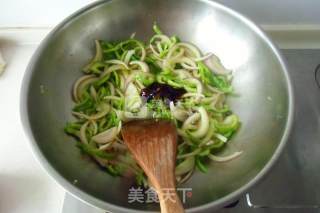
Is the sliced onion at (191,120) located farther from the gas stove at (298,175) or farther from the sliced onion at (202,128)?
the gas stove at (298,175)

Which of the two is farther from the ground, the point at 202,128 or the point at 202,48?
the point at 202,48

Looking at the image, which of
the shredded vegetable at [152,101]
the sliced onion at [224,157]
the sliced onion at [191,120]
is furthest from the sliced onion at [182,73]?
the sliced onion at [224,157]

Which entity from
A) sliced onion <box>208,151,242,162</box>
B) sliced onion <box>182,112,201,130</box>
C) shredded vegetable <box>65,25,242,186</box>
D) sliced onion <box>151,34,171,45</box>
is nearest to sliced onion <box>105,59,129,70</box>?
shredded vegetable <box>65,25,242,186</box>

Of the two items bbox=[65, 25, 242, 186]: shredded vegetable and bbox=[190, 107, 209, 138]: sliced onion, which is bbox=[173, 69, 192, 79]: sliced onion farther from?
bbox=[190, 107, 209, 138]: sliced onion

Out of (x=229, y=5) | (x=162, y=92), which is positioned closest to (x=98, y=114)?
(x=162, y=92)

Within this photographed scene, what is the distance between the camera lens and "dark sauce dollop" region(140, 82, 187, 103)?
32.8 inches

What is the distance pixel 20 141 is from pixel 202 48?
0.51 meters

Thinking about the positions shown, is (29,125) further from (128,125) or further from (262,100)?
(262,100)

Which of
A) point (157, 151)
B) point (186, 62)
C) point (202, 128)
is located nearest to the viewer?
point (157, 151)

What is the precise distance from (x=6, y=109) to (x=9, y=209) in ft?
0.90

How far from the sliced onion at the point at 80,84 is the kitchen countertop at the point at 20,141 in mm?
155

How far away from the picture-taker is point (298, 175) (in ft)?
2.48

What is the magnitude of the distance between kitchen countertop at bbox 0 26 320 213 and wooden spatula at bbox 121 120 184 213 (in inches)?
7.9

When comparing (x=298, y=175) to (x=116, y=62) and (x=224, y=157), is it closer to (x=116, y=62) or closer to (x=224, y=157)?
(x=224, y=157)
